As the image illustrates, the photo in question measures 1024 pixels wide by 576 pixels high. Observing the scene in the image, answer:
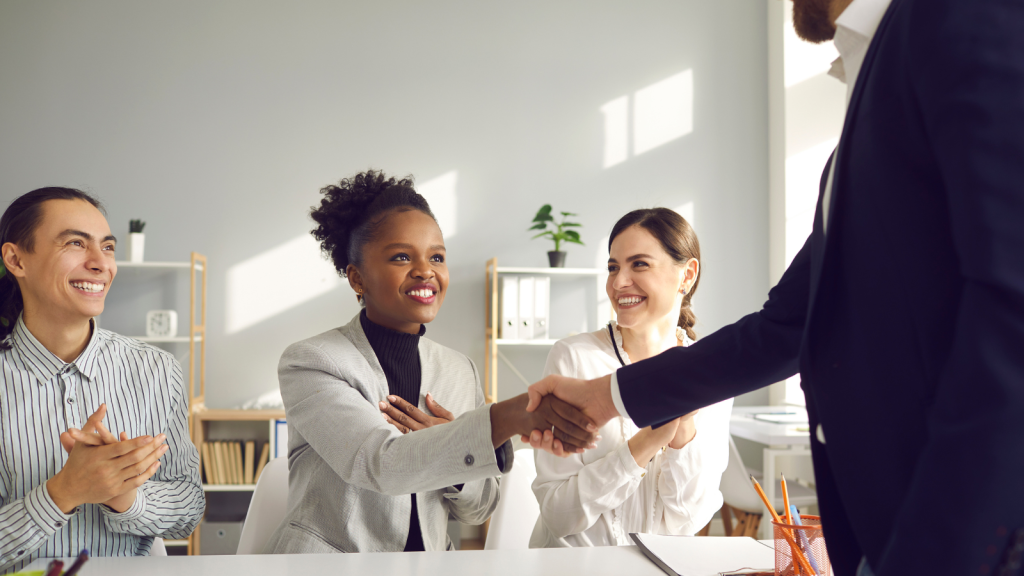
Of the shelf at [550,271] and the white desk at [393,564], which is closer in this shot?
the white desk at [393,564]

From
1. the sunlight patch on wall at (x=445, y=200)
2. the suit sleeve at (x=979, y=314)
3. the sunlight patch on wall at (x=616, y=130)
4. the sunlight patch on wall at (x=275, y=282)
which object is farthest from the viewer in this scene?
the sunlight patch on wall at (x=616, y=130)

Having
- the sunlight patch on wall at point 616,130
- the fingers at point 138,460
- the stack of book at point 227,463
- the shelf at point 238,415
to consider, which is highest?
the sunlight patch on wall at point 616,130

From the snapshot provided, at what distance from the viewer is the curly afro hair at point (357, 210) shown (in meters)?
1.57

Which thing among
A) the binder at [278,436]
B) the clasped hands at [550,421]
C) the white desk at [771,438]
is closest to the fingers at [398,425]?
the clasped hands at [550,421]

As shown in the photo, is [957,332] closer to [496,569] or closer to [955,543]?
[955,543]

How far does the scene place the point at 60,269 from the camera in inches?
58.0

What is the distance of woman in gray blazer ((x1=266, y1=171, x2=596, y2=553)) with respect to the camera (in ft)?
4.02

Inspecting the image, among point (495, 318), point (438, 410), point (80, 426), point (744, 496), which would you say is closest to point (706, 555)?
point (438, 410)

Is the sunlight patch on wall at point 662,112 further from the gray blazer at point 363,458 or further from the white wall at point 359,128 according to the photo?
the gray blazer at point 363,458

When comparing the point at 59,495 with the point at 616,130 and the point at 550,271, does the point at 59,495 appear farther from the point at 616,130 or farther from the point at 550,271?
the point at 616,130

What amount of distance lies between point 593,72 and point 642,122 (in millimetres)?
451

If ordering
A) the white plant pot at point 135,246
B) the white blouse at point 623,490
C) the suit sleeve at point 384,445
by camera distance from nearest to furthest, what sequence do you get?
the suit sleeve at point 384,445 → the white blouse at point 623,490 → the white plant pot at point 135,246

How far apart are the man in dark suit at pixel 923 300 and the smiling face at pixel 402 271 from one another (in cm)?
92

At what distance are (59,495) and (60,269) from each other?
0.53m
